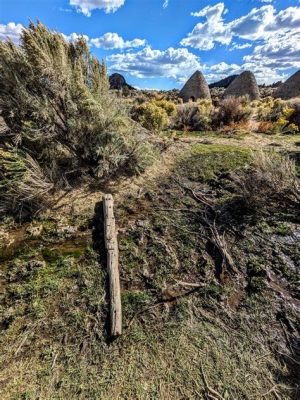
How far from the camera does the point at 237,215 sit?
3.44m

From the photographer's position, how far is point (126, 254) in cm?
288

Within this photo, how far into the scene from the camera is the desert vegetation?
6.32ft

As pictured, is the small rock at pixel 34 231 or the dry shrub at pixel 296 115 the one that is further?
the dry shrub at pixel 296 115

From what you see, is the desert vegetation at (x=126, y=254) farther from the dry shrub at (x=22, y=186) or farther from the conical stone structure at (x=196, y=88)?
the conical stone structure at (x=196, y=88)

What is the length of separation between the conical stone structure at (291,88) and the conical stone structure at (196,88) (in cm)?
523

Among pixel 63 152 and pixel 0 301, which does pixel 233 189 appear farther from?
pixel 0 301

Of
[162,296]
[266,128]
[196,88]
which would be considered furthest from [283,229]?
[196,88]

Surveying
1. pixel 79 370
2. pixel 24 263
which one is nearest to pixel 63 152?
pixel 24 263

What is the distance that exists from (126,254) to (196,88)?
16654 millimetres

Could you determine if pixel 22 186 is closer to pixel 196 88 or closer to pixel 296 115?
pixel 296 115

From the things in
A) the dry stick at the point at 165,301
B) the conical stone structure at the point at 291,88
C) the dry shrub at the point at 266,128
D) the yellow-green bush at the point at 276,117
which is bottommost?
the dry stick at the point at 165,301

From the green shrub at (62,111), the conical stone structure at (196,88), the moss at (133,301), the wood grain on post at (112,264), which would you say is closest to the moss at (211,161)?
the green shrub at (62,111)

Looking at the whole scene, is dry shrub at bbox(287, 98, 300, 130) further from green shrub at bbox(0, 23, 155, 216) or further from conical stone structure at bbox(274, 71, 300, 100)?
green shrub at bbox(0, 23, 155, 216)

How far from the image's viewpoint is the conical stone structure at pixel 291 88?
15.7 meters
